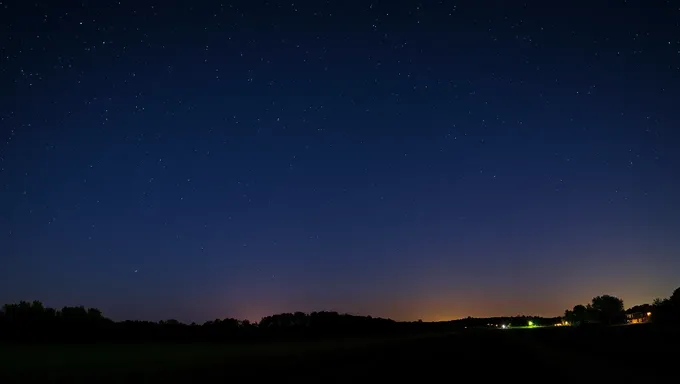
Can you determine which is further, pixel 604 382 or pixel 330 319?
pixel 330 319

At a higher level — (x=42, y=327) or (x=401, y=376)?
(x=42, y=327)

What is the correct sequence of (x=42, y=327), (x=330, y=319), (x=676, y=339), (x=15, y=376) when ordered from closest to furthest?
1. (x=15, y=376)
2. (x=676, y=339)
3. (x=42, y=327)
4. (x=330, y=319)

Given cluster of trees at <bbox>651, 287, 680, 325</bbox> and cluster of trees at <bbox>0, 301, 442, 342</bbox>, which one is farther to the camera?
cluster of trees at <bbox>651, 287, 680, 325</bbox>

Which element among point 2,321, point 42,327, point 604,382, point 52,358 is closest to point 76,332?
point 42,327

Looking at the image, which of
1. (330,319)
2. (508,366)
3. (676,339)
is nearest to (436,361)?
(508,366)

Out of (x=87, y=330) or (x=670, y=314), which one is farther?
(x=670, y=314)

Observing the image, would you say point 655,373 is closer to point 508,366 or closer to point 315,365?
point 508,366

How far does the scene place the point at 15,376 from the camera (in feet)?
66.0

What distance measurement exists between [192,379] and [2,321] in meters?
32.0

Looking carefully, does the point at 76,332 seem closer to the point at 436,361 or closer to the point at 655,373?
the point at 436,361

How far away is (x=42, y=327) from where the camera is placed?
4738cm

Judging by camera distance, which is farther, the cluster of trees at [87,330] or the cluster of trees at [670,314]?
the cluster of trees at [670,314]

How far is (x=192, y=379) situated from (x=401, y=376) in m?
8.81

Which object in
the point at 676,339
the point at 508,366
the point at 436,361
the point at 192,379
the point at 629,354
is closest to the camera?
the point at 192,379
